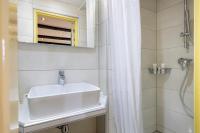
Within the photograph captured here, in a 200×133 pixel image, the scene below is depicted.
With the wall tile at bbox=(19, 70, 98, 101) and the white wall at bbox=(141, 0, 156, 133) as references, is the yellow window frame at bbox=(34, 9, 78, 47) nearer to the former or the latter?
the wall tile at bbox=(19, 70, 98, 101)

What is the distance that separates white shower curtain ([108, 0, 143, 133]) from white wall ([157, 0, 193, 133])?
2.34 feet

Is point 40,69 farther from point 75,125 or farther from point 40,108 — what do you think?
point 75,125

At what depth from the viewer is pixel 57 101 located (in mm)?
974

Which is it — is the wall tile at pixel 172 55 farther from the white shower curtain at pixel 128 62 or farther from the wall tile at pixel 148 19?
the white shower curtain at pixel 128 62

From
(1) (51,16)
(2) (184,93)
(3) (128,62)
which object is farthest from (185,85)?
(1) (51,16)

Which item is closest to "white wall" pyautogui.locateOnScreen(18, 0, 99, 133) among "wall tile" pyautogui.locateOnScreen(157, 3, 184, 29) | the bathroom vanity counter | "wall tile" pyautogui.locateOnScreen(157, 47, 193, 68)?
the bathroom vanity counter

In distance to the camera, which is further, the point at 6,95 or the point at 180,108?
the point at 180,108

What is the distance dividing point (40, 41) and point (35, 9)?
31 centimetres

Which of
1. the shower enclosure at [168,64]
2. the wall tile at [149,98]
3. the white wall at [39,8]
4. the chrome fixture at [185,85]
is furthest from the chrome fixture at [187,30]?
the white wall at [39,8]

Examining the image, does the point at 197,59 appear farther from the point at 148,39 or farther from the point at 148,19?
the point at 148,19

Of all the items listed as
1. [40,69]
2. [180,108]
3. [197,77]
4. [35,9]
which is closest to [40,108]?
[40,69]

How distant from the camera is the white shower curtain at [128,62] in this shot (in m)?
1.15

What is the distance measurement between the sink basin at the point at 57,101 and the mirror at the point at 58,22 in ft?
1.61

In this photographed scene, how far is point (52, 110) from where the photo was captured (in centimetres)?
96
